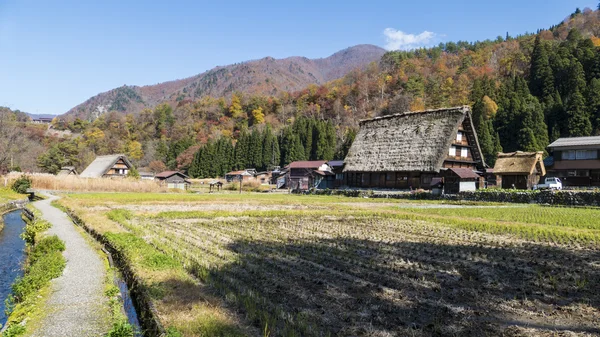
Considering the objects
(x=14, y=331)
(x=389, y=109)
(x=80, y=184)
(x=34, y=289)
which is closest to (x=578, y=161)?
(x=389, y=109)

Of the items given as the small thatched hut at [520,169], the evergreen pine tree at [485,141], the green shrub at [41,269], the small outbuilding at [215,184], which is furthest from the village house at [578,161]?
the green shrub at [41,269]

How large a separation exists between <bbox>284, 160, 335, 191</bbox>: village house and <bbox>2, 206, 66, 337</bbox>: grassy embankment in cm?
3727

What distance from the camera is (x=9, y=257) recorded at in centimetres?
971

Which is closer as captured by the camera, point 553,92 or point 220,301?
point 220,301

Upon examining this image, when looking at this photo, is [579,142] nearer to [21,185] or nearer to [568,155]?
[568,155]

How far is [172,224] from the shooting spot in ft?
45.3

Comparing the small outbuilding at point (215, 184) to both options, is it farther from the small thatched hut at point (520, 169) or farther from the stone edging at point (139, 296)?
the stone edging at point (139, 296)

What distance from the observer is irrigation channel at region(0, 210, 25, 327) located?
680cm

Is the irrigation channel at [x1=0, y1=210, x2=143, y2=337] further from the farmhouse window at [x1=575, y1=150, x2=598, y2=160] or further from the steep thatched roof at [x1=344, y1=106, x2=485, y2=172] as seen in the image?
the farmhouse window at [x1=575, y1=150, x2=598, y2=160]

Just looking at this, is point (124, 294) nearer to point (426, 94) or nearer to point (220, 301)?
point (220, 301)

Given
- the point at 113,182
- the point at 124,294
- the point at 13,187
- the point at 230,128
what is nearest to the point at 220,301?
the point at 124,294

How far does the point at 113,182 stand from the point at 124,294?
34.9 meters

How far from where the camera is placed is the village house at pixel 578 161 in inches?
1300

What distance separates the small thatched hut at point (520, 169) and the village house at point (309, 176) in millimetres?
17668
